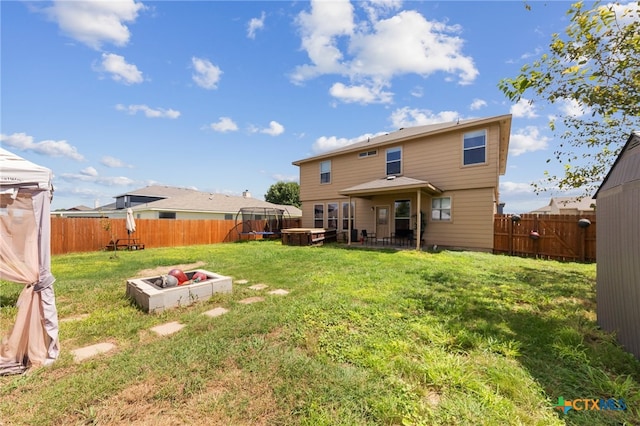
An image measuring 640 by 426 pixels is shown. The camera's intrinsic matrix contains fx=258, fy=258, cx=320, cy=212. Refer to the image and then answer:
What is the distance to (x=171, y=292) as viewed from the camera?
4246 mm

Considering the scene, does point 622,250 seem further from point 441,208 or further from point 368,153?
point 368,153

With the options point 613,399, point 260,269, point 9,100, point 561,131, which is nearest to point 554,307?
point 613,399

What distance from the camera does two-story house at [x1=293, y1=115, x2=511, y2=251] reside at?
10656mm

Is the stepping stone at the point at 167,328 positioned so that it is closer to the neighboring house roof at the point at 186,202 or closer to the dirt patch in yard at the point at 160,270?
the dirt patch in yard at the point at 160,270

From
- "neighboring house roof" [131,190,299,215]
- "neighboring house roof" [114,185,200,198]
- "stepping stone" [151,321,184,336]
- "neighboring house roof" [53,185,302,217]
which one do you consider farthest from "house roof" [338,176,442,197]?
"neighboring house roof" [114,185,200,198]

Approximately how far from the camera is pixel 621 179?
316 centimetres

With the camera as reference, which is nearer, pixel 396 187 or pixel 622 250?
pixel 622 250

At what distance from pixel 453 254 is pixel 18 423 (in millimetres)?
10748

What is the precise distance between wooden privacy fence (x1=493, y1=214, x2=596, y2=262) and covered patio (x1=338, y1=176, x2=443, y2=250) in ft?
9.88

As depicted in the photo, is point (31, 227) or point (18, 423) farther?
point (31, 227)

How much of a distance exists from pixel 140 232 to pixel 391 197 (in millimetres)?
13465

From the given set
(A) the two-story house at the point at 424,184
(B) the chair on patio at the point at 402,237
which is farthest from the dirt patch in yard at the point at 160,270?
(B) the chair on patio at the point at 402,237

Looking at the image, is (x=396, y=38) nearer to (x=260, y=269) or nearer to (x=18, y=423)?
(x=260, y=269)

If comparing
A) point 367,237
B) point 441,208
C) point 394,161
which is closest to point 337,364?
point 441,208
